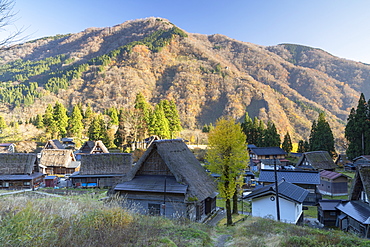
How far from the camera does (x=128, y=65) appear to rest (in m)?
165

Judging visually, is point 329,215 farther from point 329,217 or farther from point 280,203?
point 280,203

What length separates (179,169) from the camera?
16.7 m

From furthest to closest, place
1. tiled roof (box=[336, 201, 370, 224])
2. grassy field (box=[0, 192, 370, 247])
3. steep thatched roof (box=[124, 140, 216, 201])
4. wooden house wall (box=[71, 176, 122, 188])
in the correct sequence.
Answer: wooden house wall (box=[71, 176, 122, 188]), steep thatched roof (box=[124, 140, 216, 201]), tiled roof (box=[336, 201, 370, 224]), grassy field (box=[0, 192, 370, 247])

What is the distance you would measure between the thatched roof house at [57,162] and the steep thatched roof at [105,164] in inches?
447

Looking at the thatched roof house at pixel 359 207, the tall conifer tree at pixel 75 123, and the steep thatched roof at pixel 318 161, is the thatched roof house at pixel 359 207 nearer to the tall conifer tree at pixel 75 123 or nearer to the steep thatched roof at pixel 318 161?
the steep thatched roof at pixel 318 161

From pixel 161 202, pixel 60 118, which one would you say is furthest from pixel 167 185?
pixel 60 118

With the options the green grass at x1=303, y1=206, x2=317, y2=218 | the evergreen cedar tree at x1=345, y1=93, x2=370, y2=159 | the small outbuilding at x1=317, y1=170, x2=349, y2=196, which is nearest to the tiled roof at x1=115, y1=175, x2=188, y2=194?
the green grass at x1=303, y1=206, x2=317, y2=218

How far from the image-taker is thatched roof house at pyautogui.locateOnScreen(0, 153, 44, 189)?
2974cm

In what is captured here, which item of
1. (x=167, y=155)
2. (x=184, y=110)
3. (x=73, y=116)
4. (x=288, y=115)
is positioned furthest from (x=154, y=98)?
(x=167, y=155)

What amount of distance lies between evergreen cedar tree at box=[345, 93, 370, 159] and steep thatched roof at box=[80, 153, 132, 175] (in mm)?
41155

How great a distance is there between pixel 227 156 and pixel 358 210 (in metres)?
9.98

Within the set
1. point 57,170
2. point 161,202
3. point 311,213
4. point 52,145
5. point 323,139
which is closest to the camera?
point 161,202

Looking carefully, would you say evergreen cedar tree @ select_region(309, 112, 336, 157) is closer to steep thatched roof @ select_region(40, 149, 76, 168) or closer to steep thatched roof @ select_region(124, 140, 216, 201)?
steep thatched roof @ select_region(124, 140, 216, 201)

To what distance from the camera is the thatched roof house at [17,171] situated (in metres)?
29.7
